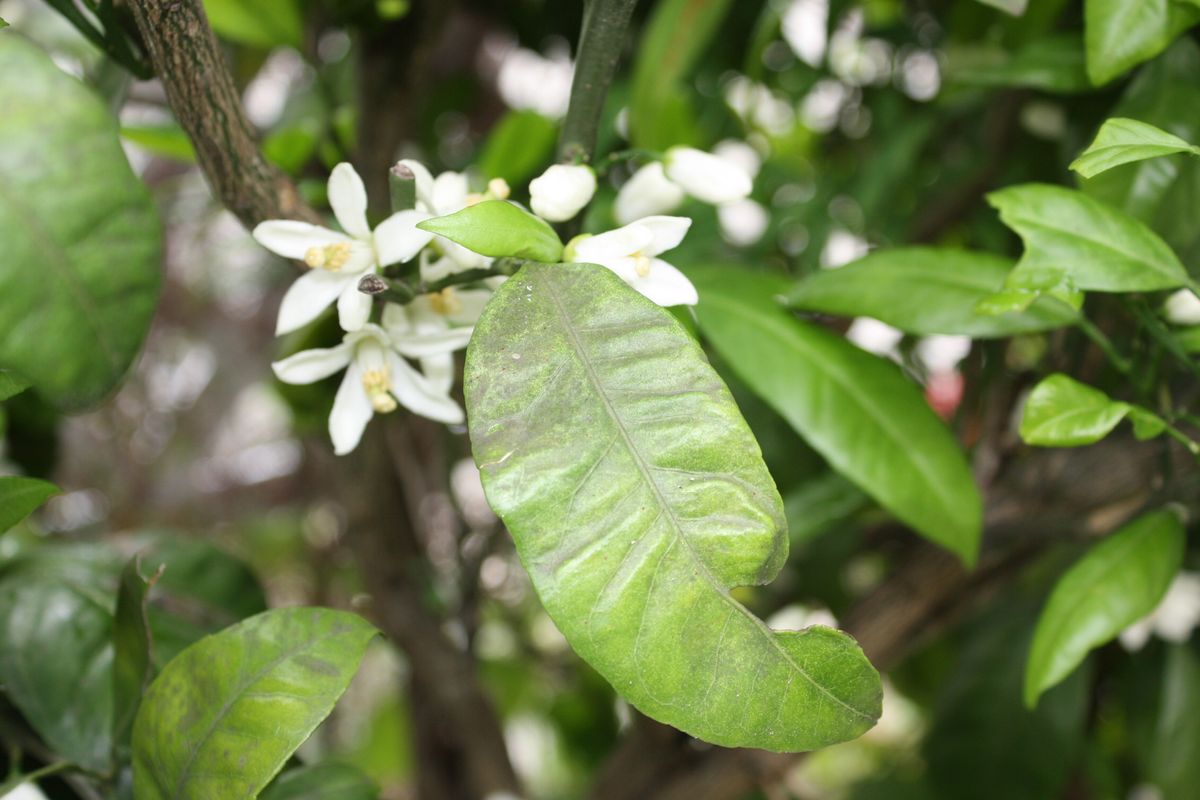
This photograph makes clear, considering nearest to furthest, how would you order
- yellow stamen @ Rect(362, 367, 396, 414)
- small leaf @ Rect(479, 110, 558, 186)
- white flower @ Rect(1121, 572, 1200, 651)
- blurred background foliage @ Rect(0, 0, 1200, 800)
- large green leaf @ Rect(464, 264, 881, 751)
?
large green leaf @ Rect(464, 264, 881, 751)
yellow stamen @ Rect(362, 367, 396, 414)
blurred background foliage @ Rect(0, 0, 1200, 800)
small leaf @ Rect(479, 110, 558, 186)
white flower @ Rect(1121, 572, 1200, 651)

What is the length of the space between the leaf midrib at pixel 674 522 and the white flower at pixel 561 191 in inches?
2.6

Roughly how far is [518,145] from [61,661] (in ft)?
1.48

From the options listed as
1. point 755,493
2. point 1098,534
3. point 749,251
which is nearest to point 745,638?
point 755,493

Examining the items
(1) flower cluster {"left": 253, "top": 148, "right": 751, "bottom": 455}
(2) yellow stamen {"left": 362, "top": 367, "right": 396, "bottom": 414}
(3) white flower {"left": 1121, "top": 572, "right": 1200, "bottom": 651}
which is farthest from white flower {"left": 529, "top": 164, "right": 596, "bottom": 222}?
(3) white flower {"left": 1121, "top": 572, "right": 1200, "bottom": 651}

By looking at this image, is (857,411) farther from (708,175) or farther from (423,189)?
(423,189)

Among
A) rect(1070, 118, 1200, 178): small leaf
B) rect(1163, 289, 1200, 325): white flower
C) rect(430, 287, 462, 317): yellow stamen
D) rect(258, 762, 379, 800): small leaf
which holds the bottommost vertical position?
rect(258, 762, 379, 800): small leaf

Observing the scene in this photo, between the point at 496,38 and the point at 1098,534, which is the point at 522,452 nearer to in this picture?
the point at 1098,534

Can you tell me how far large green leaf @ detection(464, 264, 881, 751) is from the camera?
31 centimetres

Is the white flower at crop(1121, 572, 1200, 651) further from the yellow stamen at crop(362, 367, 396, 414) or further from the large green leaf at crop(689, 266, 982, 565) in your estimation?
the yellow stamen at crop(362, 367, 396, 414)

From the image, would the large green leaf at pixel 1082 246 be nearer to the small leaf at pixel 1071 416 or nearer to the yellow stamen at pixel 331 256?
the small leaf at pixel 1071 416

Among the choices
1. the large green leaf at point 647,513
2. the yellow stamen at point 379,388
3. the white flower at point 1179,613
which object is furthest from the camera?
the white flower at point 1179,613

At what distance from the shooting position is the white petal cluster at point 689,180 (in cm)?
46

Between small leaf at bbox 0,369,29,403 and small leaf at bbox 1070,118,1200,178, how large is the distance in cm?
38

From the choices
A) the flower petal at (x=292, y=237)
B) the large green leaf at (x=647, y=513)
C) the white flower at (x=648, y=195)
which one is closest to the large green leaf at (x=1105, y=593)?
the large green leaf at (x=647, y=513)
